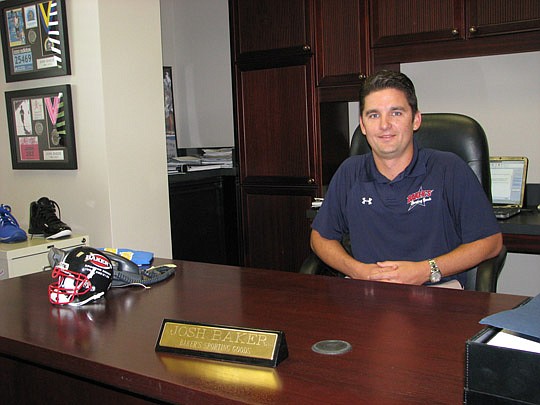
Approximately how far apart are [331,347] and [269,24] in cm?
266

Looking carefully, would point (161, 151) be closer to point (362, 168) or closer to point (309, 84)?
point (309, 84)

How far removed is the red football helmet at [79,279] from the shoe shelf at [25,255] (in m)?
1.25

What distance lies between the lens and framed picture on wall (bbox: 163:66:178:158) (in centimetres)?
432

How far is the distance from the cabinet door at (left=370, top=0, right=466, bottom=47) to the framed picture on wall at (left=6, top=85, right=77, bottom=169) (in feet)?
5.19

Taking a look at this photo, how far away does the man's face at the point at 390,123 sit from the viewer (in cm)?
197

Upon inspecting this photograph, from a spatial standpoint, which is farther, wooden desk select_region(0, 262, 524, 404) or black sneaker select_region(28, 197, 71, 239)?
black sneaker select_region(28, 197, 71, 239)

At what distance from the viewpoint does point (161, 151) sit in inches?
127

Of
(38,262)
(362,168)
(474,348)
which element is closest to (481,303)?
(474,348)

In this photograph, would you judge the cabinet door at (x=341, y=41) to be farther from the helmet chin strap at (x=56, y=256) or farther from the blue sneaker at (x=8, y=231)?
the helmet chin strap at (x=56, y=256)

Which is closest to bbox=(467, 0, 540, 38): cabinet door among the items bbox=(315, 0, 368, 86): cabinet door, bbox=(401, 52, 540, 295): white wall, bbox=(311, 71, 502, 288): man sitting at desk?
bbox=(401, 52, 540, 295): white wall

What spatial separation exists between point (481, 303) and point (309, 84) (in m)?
2.20

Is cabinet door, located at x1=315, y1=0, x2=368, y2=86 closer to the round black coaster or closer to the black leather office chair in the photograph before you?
the black leather office chair

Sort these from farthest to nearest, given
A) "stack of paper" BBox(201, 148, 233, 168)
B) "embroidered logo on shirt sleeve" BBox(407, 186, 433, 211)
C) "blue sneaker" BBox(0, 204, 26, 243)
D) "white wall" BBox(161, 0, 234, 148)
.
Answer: "white wall" BBox(161, 0, 234, 148)
"stack of paper" BBox(201, 148, 233, 168)
"blue sneaker" BBox(0, 204, 26, 243)
"embroidered logo on shirt sleeve" BBox(407, 186, 433, 211)

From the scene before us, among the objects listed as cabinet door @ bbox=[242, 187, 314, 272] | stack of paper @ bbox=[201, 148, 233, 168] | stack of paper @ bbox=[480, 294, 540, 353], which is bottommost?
cabinet door @ bbox=[242, 187, 314, 272]
